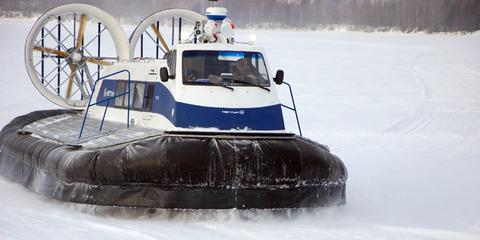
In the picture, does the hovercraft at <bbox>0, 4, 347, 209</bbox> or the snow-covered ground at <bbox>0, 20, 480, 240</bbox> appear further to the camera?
the hovercraft at <bbox>0, 4, 347, 209</bbox>

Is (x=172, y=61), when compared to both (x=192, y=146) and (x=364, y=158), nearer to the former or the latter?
(x=192, y=146)

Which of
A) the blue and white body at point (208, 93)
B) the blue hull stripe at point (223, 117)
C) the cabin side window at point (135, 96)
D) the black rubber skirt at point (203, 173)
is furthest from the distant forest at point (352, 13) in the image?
the black rubber skirt at point (203, 173)

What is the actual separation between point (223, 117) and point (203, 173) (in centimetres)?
77

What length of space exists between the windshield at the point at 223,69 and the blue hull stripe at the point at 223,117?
12.4 inches

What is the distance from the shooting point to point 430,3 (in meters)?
37.2

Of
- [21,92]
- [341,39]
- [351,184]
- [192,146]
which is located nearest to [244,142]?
[192,146]

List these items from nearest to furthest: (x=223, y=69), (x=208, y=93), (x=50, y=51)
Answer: (x=208, y=93) < (x=223, y=69) < (x=50, y=51)

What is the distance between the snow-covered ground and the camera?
720 centimetres

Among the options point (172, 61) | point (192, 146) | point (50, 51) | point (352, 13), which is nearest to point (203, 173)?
point (192, 146)

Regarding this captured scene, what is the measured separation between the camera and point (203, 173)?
753 cm

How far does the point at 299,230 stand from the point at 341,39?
30.9 metres

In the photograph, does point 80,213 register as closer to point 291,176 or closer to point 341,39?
point 291,176

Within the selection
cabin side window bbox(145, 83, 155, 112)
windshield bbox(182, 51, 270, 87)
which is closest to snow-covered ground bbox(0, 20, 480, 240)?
cabin side window bbox(145, 83, 155, 112)

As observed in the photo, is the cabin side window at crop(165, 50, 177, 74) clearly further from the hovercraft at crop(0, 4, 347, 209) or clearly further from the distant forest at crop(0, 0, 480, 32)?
the distant forest at crop(0, 0, 480, 32)
